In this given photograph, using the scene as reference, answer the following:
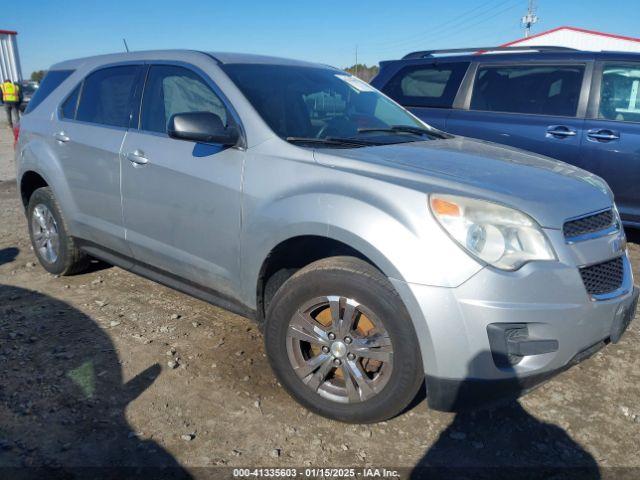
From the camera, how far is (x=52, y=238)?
14.3 ft

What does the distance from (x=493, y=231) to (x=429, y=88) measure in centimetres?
408

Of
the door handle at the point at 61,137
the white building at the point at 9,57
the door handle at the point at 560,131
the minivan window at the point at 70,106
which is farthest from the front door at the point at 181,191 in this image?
the white building at the point at 9,57

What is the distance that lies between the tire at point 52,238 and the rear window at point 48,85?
73cm

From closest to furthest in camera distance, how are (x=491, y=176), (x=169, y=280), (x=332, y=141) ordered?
(x=491, y=176), (x=332, y=141), (x=169, y=280)

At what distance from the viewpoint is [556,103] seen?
16.8 feet

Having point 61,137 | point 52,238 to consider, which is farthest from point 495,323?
point 52,238

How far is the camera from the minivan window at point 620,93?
4867 mm

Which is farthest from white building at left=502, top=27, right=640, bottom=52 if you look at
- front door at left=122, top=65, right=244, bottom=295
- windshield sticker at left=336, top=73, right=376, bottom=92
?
front door at left=122, top=65, right=244, bottom=295

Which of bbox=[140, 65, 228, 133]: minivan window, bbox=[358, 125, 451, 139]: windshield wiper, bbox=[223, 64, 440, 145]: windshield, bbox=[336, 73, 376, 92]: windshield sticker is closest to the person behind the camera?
bbox=[223, 64, 440, 145]: windshield

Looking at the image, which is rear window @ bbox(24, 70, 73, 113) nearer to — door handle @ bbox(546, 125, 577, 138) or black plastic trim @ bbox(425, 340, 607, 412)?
black plastic trim @ bbox(425, 340, 607, 412)

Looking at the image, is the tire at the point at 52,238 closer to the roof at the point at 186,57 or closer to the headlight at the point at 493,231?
the roof at the point at 186,57

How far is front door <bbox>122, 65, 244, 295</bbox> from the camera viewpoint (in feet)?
9.38

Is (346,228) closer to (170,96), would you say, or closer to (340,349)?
(340,349)

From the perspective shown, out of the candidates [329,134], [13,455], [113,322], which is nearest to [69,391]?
[13,455]
